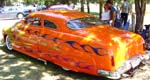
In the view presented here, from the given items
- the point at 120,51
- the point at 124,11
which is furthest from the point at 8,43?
the point at 124,11

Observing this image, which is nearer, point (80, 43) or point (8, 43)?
point (80, 43)

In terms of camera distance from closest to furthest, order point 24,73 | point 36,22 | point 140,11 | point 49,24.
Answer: point 24,73
point 49,24
point 36,22
point 140,11

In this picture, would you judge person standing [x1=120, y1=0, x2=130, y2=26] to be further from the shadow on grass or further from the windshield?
the shadow on grass

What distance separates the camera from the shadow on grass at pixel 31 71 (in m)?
6.86

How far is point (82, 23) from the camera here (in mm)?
7281

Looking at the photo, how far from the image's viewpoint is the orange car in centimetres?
607

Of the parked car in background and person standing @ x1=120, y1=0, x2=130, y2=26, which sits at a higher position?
person standing @ x1=120, y1=0, x2=130, y2=26

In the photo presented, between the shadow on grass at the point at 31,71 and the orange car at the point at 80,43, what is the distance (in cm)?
26

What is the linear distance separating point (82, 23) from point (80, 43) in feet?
3.13

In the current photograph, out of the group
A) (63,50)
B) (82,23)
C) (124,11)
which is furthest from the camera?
(124,11)

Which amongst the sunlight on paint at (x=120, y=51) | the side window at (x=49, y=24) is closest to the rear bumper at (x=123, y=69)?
the sunlight on paint at (x=120, y=51)

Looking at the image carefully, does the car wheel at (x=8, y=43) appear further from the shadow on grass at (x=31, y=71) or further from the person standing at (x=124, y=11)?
the person standing at (x=124, y=11)

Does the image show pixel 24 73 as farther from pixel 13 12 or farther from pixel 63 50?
pixel 13 12

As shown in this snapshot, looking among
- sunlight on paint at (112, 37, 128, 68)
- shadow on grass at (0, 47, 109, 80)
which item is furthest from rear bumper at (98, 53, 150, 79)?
shadow on grass at (0, 47, 109, 80)
